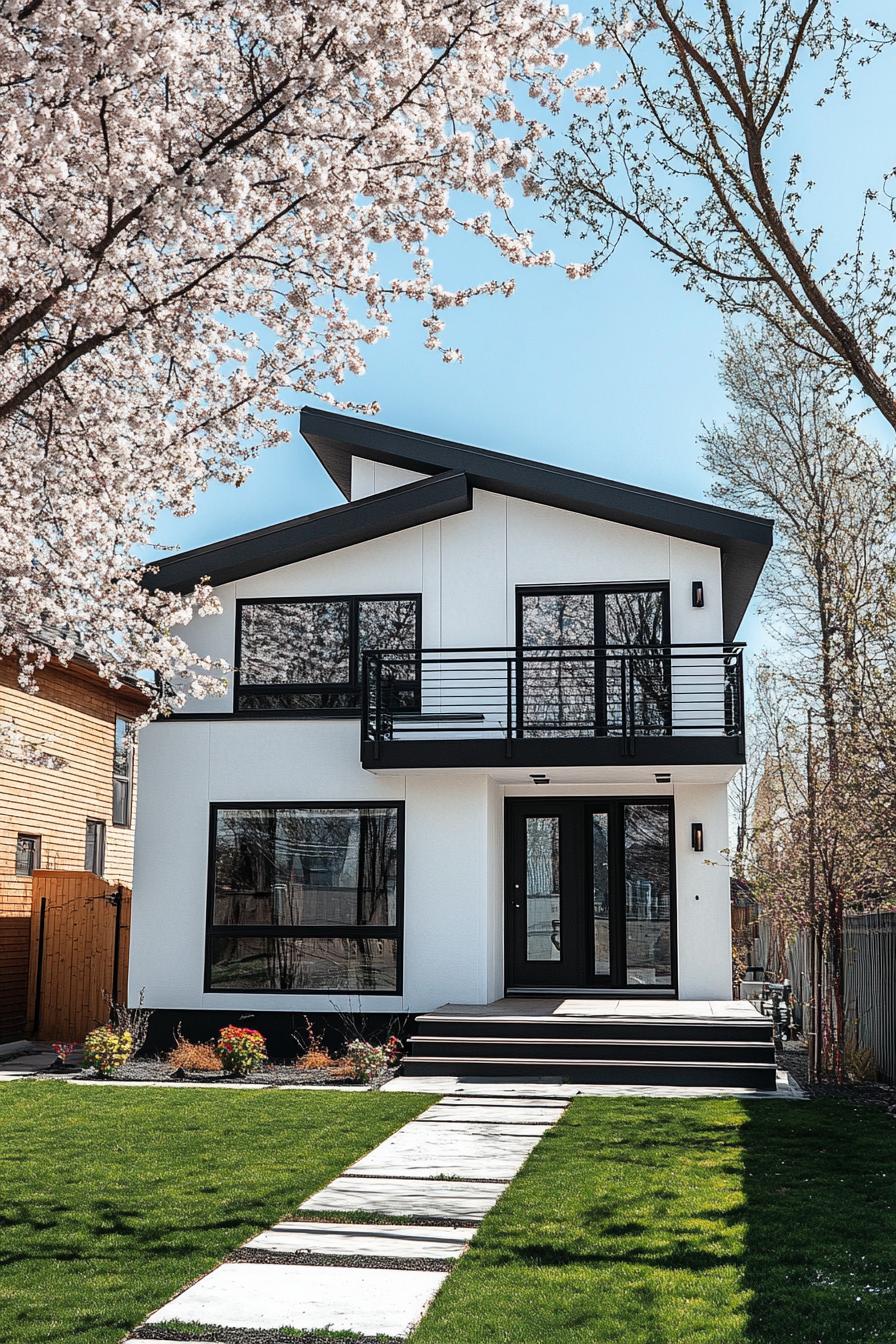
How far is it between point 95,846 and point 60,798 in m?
1.62

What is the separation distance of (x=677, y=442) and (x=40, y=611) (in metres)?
17.9

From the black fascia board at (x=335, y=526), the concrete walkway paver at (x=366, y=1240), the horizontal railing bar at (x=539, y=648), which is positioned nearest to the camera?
the concrete walkway paver at (x=366, y=1240)

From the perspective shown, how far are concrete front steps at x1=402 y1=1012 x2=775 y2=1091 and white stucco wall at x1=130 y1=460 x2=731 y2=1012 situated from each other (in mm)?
1221

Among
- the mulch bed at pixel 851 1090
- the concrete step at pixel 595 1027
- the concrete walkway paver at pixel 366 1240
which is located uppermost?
the concrete step at pixel 595 1027

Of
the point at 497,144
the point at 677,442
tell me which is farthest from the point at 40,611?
the point at 677,442

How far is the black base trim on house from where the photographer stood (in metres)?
13.4

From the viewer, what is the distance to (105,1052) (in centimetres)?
1220

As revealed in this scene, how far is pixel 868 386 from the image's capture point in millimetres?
6812

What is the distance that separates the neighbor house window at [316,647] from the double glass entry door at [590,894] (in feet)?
7.98

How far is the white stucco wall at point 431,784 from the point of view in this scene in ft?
44.7

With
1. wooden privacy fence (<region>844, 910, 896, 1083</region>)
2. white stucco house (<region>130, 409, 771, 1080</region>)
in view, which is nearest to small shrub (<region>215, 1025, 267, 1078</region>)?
white stucco house (<region>130, 409, 771, 1080</region>)

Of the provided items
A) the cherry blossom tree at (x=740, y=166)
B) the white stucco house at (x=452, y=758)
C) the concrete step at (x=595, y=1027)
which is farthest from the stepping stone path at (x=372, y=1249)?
the cherry blossom tree at (x=740, y=166)

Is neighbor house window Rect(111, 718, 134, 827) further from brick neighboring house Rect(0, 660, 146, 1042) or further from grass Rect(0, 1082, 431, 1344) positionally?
grass Rect(0, 1082, 431, 1344)

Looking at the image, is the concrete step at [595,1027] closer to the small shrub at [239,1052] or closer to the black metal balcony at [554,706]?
the small shrub at [239,1052]
